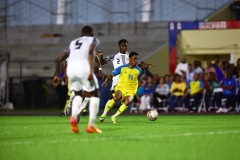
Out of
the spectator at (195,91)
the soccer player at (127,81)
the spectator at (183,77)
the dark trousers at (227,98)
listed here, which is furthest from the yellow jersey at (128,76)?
the spectator at (183,77)

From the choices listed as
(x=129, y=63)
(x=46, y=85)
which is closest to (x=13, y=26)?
(x=46, y=85)

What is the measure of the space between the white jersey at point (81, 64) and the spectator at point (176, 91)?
15.5 meters

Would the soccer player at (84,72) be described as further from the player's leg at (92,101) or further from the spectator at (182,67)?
the spectator at (182,67)

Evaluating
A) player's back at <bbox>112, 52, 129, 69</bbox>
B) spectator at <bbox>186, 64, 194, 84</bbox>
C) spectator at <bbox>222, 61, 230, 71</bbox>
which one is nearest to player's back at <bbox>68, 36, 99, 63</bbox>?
player's back at <bbox>112, 52, 129, 69</bbox>

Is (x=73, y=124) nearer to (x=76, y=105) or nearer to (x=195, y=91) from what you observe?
(x=76, y=105)

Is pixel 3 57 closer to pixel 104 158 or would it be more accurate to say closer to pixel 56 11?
pixel 56 11

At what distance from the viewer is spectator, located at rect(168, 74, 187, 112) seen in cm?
2903

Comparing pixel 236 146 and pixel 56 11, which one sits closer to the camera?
pixel 236 146

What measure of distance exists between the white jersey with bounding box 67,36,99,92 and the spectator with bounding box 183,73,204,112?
608 inches

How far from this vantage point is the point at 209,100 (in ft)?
95.5

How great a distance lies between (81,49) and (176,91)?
1591 centimetres

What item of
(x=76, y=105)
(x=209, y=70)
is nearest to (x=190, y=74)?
(x=209, y=70)

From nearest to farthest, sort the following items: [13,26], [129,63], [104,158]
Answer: [104,158] < [129,63] < [13,26]

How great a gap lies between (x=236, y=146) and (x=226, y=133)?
2786mm
